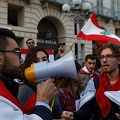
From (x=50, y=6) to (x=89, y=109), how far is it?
15.2m

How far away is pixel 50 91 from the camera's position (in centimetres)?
166

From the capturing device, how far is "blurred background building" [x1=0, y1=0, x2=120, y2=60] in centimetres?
1541

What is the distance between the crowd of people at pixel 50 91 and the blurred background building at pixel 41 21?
38.8 ft

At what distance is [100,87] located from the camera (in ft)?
9.02

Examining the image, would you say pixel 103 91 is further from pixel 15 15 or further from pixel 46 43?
pixel 46 43

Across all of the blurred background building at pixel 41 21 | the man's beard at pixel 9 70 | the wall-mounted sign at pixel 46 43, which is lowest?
the man's beard at pixel 9 70

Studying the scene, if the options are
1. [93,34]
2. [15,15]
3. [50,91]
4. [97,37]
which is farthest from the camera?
[15,15]

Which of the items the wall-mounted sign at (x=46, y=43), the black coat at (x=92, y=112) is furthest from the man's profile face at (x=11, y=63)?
the wall-mounted sign at (x=46, y=43)

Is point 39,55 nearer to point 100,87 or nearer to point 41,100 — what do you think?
point 100,87

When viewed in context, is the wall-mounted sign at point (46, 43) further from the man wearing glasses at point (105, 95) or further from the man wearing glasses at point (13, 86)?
the man wearing glasses at point (13, 86)

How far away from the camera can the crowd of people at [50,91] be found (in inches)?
62.2

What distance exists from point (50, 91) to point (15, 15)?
15136mm

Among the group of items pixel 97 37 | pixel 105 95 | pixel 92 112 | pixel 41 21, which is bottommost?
pixel 92 112

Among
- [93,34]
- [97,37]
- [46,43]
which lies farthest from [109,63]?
[46,43]
